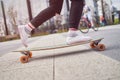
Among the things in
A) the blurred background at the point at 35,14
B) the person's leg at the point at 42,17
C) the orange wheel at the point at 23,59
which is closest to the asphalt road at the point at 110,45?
the person's leg at the point at 42,17

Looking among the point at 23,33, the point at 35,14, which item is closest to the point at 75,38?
the point at 23,33

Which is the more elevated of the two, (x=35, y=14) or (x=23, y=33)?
(x=23, y=33)

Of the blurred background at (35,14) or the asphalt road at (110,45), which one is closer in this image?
the asphalt road at (110,45)

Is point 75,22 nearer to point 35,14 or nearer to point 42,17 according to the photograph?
point 42,17

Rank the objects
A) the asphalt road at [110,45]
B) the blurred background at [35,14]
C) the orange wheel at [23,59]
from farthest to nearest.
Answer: the blurred background at [35,14]
the orange wheel at [23,59]
the asphalt road at [110,45]

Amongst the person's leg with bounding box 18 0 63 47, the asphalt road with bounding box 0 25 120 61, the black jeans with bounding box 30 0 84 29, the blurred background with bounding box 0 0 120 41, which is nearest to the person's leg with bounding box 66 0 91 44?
the black jeans with bounding box 30 0 84 29

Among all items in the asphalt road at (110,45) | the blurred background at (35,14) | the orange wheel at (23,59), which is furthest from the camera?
the blurred background at (35,14)

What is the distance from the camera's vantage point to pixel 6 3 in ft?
47.9

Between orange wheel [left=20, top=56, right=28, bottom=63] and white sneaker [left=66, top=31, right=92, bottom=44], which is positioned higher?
white sneaker [left=66, top=31, right=92, bottom=44]

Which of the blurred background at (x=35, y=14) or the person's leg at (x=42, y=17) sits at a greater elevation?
the person's leg at (x=42, y=17)

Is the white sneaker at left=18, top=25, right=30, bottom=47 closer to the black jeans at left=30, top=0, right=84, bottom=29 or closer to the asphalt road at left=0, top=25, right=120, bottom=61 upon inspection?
the black jeans at left=30, top=0, right=84, bottom=29

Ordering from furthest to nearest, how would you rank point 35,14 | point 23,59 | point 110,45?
point 35,14, point 110,45, point 23,59

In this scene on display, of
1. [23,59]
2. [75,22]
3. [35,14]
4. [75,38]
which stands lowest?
[35,14]

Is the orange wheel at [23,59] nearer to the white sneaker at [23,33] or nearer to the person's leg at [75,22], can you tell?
the white sneaker at [23,33]
